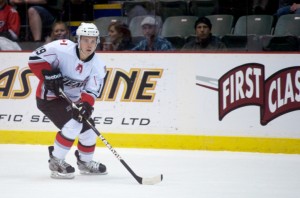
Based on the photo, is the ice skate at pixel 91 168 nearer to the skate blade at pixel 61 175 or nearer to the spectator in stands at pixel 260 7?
the skate blade at pixel 61 175

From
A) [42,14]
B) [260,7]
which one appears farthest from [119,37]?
[260,7]

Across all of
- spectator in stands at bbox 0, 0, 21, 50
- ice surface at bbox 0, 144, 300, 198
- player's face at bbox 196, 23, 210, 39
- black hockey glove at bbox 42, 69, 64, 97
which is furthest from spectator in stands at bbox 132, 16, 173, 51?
black hockey glove at bbox 42, 69, 64, 97

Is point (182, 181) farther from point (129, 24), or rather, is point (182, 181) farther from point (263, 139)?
point (129, 24)

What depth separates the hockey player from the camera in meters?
6.07

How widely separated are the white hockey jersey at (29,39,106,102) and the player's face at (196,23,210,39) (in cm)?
195

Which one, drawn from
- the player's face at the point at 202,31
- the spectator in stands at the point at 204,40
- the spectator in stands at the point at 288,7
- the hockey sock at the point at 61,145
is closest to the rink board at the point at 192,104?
the spectator in stands at the point at 204,40

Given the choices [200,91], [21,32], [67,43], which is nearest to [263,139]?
[200,91]

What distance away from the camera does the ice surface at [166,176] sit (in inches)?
214

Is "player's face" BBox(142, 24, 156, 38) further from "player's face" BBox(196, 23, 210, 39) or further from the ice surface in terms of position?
the ice surface

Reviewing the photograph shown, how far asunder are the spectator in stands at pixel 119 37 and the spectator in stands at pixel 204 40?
593mm

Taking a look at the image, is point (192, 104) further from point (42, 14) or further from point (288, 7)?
point (42, 14)

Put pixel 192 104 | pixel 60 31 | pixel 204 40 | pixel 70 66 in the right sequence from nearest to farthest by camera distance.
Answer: pixel 70 66
pixel 192 104
pixel 204 40
pixel 60 31

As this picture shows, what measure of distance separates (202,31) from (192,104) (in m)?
0.76

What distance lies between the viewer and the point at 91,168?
638 cm
